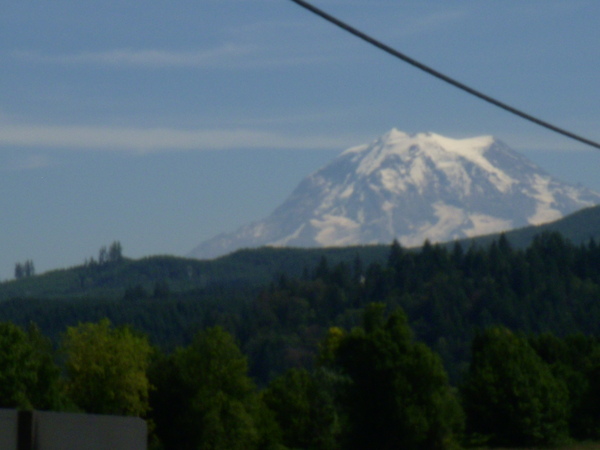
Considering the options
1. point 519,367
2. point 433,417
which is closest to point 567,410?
point 519,367

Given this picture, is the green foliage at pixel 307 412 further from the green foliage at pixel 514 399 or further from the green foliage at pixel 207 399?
the green foliage at pixel 514 399

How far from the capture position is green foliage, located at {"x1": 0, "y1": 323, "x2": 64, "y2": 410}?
91.4 m

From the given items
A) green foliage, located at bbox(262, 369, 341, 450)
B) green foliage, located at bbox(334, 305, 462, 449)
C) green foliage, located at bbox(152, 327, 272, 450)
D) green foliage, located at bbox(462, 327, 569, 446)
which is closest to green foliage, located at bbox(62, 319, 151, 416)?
green foliage, located at bbox(152, 327, 272, 450)

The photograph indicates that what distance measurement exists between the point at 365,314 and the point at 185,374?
103ft

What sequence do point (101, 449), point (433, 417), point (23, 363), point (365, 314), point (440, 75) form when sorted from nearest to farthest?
point (101, 449), point (440, 75), point (23, 363), point (433, 417), point (365, 314)

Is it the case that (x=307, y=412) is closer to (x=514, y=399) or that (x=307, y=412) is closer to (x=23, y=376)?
(x=514, y=399)

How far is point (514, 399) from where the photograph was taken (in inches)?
4601

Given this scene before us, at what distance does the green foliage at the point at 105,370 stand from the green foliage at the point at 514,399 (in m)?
36.8

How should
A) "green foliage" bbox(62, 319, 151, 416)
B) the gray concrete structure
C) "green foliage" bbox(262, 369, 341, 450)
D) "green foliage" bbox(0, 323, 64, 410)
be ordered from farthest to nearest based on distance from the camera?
"green foliage" bbox(262, 369, 341, 450) < "green foliage" bbox(62, 319, 151, 416) < "green foliage" bbox(0, 323, 64, 410) < the gray concrete structure

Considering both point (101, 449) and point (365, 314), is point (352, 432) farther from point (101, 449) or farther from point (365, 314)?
point (101, 449)

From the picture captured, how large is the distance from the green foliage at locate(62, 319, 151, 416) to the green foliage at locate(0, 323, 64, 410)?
855cm

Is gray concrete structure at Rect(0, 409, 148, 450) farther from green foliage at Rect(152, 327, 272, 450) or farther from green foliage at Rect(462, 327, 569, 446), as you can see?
green foliage at Rect(462, 327, 569, 446)

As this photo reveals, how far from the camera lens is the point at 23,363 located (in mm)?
94688

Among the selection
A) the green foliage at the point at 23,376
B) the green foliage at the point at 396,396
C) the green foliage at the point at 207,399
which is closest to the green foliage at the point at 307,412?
the green foliage at the point at 207,399
